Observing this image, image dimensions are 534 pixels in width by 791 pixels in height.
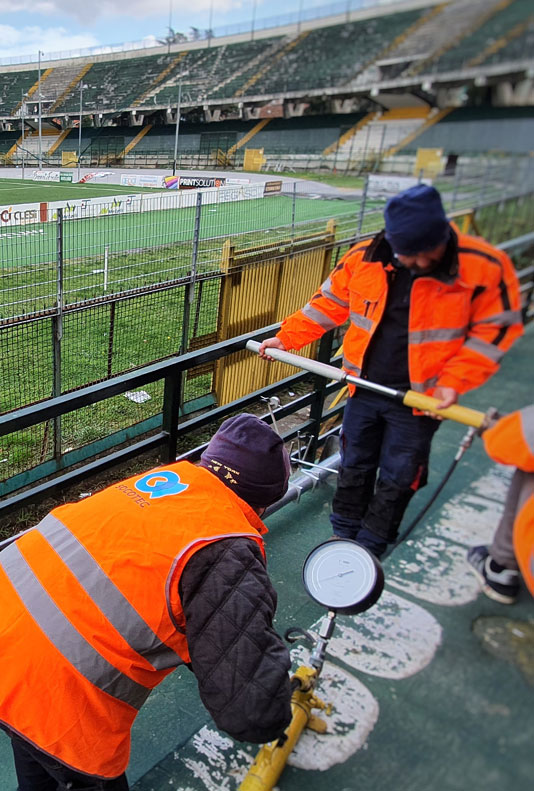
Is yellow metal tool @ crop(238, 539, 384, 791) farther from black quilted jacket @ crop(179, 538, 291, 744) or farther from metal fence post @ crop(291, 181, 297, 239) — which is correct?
metal fence post @ crop(291, 181, 297, 239)

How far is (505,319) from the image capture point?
107 cm

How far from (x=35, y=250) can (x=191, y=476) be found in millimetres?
6541

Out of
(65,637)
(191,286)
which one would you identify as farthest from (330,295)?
(191,286)

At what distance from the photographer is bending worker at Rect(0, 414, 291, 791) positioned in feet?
3.80

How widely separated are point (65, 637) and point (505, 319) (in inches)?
40.9

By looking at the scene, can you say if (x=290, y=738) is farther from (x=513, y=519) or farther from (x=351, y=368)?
(x=351, y=368)

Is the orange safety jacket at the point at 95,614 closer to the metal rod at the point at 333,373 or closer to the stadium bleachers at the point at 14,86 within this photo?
the metal rod at the point at 333,373

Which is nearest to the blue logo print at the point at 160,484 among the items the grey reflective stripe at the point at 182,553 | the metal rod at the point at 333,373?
the grey reflective stripe at the point at 182,553

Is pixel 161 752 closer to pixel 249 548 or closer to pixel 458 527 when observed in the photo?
pixel 249 548

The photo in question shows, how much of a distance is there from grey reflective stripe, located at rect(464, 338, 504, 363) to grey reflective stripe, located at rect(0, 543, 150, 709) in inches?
37.5

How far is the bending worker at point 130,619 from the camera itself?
1157 millimetres

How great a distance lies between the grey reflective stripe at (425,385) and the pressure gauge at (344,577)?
0.38 meters

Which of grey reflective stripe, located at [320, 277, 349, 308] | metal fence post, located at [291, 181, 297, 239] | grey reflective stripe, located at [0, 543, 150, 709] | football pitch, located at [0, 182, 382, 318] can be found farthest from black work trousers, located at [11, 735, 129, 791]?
football pitch, located at [0, 182, 382, 318]

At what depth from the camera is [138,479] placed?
4.68 feet
